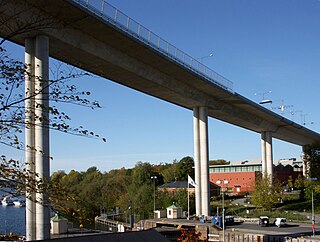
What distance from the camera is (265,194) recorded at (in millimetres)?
70312

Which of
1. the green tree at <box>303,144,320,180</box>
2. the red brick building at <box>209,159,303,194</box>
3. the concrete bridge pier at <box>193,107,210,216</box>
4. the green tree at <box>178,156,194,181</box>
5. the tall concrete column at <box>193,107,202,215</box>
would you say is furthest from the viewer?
the green tree at <box>178,156,194,181</box>

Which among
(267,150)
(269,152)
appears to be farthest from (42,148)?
(269,152)

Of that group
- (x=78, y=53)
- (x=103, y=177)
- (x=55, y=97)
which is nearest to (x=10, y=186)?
(x=55, y=97)

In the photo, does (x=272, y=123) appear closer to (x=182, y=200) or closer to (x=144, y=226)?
(x=182, y=200)

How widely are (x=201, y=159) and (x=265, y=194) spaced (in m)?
17.0

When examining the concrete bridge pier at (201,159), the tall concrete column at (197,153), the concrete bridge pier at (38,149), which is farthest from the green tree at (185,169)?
the concrete bridge pier at (38,149)

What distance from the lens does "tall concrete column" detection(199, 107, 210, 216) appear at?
191 feet

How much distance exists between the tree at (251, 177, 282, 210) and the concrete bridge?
1077cm

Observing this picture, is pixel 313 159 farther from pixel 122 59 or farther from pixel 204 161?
pixel 122 59

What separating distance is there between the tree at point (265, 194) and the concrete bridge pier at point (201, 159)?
51.0 ft

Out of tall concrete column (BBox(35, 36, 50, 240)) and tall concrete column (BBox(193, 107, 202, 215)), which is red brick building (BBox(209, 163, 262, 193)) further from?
tall concrete column (BBox(35, 36, 50, 240))

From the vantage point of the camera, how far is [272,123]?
280ft

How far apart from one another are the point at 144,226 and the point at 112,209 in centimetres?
3909

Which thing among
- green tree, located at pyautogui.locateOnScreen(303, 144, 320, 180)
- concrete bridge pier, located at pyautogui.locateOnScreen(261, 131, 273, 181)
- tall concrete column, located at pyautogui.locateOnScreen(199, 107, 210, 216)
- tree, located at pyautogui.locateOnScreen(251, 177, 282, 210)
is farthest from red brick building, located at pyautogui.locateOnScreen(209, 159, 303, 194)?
tall concrete column, located at pyautogui.locateOnScreen(199, 107, 210, 216)
